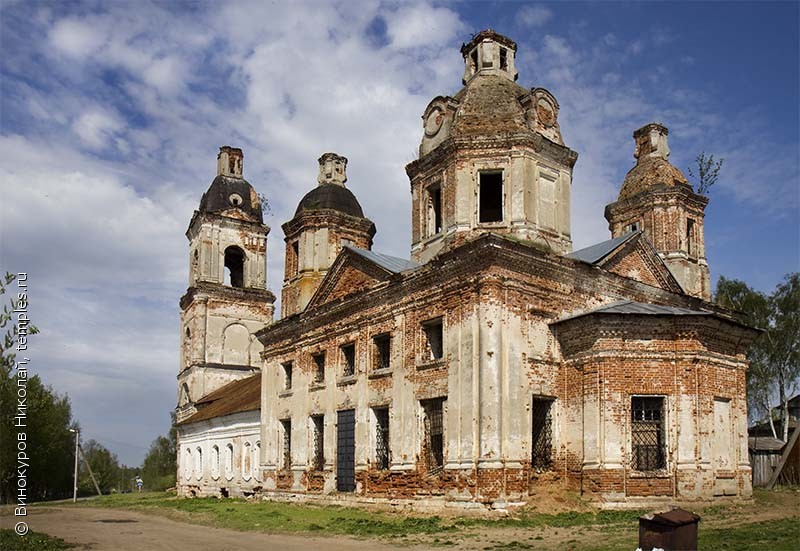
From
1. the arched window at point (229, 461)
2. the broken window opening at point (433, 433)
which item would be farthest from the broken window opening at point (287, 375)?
the arched window at point (229, 461)

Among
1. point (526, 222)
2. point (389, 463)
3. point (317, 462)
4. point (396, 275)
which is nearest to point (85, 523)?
point (317, 462)

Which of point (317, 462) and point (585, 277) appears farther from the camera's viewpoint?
point (317, 462)

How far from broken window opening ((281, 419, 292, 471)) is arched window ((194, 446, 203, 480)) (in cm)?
1184

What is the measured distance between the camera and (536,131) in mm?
20844

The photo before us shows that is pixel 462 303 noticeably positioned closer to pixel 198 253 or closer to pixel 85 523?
pixel 85 523

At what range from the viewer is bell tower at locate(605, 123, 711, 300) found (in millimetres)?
26953

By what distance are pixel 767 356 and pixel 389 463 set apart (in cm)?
2459

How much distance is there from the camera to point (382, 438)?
2098 centimetres

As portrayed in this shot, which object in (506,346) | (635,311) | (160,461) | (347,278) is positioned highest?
(347,278)

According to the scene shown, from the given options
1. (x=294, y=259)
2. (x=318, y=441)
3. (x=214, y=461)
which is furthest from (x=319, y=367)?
(x=214, y=461)

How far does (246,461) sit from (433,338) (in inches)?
579

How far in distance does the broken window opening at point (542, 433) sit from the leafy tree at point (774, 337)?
20.9 meters

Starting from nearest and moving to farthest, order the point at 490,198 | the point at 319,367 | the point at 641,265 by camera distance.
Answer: the point at 641,265 → the point at 490,198 → the point at 319,367

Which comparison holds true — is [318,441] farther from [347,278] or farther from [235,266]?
[235,266]
